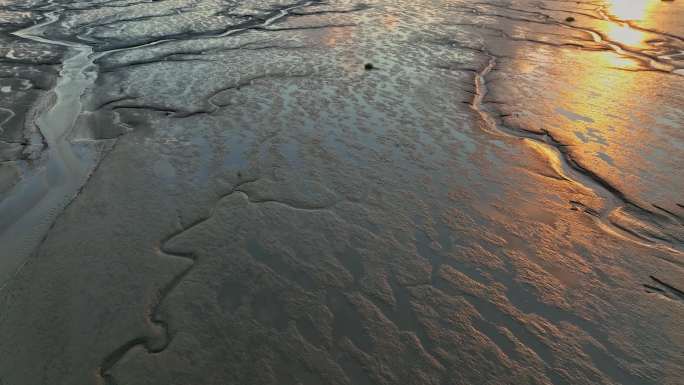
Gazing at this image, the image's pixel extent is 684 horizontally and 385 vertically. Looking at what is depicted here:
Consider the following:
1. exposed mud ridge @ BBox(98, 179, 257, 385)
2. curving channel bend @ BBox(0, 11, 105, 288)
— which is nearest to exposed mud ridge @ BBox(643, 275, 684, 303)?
exposed mud ridge @ BBox(98, 179, 257, 385)

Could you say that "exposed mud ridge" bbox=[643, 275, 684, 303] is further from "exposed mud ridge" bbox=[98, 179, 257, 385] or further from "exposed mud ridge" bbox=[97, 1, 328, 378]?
"exposed mud ridge" bbox=[98, 179, 257, 385]

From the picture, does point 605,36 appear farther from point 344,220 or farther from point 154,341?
point 154,341

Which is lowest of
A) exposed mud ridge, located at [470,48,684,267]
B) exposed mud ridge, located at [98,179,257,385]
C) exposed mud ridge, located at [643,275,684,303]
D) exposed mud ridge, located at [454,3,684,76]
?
exposed mud ridge, located at [98,179,257,385]

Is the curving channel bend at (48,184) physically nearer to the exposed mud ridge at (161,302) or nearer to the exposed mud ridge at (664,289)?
the exposed mud ridge at (161,302)

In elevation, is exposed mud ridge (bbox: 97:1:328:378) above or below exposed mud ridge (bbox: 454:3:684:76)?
below

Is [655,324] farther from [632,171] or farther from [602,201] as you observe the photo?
[632,171]

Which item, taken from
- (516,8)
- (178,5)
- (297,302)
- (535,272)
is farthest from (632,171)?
(178,5)

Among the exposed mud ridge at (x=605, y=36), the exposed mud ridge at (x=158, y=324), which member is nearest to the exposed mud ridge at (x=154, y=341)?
the exposed mud ridge at (x=158, y=324)
